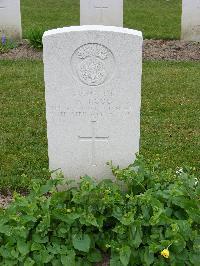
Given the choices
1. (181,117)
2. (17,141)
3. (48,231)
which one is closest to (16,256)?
(48,231)

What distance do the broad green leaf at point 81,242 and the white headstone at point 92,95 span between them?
87 centimetres

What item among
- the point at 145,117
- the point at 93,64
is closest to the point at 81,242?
the point at 93,64

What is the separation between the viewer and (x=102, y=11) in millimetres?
10039

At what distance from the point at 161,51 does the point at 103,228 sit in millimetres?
6457

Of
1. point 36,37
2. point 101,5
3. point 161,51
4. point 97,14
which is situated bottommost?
point 161,51

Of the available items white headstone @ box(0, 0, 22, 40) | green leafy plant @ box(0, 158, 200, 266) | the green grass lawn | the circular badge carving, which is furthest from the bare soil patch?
green leafy plant @ box(0, 158, 200, 266)

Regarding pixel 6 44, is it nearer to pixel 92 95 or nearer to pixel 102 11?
pixel 102 11

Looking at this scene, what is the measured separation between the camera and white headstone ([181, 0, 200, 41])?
9.98 meters

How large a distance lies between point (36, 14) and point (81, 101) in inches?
400

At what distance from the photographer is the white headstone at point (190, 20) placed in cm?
998

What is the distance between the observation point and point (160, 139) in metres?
6.03

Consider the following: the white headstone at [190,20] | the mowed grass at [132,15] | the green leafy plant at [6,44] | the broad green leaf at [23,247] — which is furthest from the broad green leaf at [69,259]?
the mowed grass at [132,15]

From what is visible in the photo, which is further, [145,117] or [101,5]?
[101,5]

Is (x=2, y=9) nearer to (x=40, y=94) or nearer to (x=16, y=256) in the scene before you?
(x=40, y=94)
